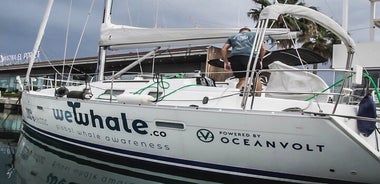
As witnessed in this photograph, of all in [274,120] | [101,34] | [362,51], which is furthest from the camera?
[362,51]

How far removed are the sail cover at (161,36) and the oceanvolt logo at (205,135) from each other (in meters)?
3.06

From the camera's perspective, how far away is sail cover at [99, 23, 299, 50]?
9469 millimetres

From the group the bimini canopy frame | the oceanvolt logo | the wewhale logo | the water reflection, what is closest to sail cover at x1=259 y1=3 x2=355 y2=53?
the bimini canopy frame

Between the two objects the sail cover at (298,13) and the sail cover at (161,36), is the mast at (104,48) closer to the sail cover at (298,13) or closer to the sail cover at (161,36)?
the sail cover at (161,36)

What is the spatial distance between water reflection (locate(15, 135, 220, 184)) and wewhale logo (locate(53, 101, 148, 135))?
80cm

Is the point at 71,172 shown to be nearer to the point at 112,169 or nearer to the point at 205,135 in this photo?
the point at 112,169

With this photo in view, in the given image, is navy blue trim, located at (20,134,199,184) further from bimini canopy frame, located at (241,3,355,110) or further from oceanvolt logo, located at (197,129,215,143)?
bimini canopy frame, located at (241,3,355,110)

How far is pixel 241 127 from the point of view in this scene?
6.61m

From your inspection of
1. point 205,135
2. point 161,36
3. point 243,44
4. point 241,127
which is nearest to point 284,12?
point 243,44

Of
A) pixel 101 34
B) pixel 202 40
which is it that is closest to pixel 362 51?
pixel 202 40

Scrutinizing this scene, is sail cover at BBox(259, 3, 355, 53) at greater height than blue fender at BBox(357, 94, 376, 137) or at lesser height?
greater

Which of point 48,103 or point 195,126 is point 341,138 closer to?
point 195,126

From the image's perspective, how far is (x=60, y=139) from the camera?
10.1 m

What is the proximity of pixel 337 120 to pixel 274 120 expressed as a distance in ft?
3.04
